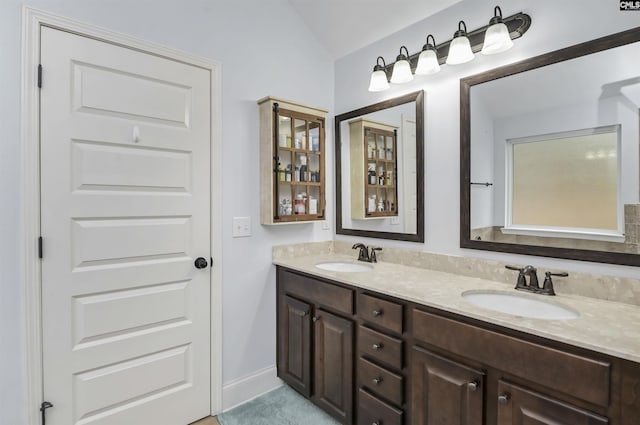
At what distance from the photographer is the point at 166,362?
1.88 meters

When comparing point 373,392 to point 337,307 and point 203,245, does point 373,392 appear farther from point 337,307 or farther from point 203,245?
point 203,245

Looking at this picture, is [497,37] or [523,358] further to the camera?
[497,37]

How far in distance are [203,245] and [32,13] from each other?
4.37ft

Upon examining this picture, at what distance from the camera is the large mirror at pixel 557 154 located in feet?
4.56

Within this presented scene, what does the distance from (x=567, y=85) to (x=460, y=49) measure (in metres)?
0.52

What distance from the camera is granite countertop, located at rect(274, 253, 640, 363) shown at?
40.8 inches

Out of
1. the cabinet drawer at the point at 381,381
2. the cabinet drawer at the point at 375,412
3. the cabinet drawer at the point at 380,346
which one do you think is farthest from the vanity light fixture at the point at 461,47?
the cabinet drawer at the point at 375,412

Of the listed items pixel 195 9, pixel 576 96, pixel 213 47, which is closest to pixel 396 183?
pixel 576 96

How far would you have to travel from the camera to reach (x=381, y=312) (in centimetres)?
163

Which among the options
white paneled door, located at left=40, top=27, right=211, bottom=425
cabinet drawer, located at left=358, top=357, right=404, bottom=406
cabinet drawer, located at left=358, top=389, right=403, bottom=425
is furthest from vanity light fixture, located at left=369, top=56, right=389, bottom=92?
cabinet drawer, located at left=358, top=389, right=403, bottom=425

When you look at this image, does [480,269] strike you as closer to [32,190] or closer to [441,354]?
[441,354]

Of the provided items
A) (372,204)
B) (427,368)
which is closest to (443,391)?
(427,368)

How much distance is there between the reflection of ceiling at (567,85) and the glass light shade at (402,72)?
39 cm

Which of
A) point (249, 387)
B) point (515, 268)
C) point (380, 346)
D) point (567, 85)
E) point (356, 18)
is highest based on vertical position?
point (356, 18)
